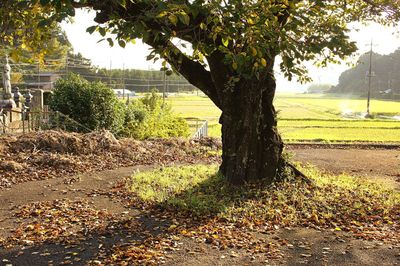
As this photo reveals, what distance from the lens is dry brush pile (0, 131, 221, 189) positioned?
33.9 feet

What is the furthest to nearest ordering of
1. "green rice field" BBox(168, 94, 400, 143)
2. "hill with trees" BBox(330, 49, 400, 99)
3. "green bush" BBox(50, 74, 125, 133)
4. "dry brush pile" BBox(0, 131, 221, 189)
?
"hill with trees" BBox(330, 49, 400, 99) < "green rice field" BBox(168, 94, 400, 143) < "green bush" BBox(50, 74, 125, 133) < "dry brush pile" BBox(0, 131, 221, 189)

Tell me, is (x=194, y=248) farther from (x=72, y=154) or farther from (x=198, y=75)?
(x=72, y=154)

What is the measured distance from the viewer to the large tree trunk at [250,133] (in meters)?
8.25

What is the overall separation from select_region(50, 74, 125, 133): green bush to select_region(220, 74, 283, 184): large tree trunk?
9.03m

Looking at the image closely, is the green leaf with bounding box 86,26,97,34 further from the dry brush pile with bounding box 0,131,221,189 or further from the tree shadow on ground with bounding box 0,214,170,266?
the dry brush pile with bounding box 0,131,221,189

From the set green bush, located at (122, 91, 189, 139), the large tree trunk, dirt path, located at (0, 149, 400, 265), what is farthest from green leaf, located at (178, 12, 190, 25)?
green bush, located at (122, 91, 189, 139)

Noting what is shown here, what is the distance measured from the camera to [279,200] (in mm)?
7781

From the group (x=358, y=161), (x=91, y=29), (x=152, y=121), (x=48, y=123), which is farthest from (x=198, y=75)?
(x=152, y=121)

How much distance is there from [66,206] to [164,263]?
3.09 meters

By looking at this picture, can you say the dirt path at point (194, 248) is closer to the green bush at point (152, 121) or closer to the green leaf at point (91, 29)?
the green leaf at point (91, 29)

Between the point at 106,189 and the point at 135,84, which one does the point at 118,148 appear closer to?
the point at 106,189

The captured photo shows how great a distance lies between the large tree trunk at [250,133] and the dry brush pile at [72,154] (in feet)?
13.7

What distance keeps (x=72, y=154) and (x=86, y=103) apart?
5.04 m

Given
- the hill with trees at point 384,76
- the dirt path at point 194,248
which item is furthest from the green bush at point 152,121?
the hill with trees at point 384,76
